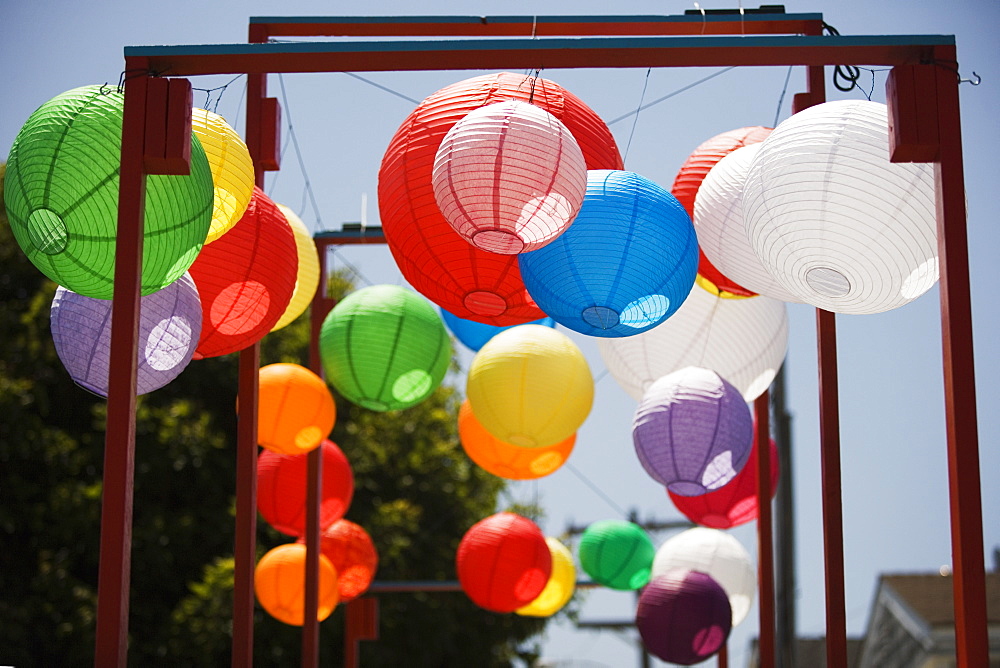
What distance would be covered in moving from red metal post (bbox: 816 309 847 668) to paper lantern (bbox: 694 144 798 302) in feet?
2.85

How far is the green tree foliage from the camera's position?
49.3 feet

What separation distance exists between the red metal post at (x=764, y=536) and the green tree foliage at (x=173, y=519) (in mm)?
8859

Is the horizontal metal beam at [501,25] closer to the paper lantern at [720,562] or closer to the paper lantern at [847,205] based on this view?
the paper lantern at [847,205]

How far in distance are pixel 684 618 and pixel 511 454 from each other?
5.21 ft

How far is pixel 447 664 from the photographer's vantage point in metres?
17.4

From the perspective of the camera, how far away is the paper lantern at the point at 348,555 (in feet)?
33.1

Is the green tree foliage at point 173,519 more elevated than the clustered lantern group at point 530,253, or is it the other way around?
the clustered lantern group at point 530,253

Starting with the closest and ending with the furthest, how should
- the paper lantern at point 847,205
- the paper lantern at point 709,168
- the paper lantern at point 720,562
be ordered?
the paper lantern at point 847,205 < the paper lantern at point 709,168 < the paper lantern at point 720,562

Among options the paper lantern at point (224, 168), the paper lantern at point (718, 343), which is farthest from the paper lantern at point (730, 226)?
the paper lantern at point (224, 168)

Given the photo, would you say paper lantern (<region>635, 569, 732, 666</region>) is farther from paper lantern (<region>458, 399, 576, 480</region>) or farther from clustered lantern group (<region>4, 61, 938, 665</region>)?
clustered lantern group (<region>4, 61, 938, 665</region>)

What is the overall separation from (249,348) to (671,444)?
94.1 inches

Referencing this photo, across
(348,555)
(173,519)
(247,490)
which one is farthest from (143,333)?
(173,519)

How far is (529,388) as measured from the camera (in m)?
7.85

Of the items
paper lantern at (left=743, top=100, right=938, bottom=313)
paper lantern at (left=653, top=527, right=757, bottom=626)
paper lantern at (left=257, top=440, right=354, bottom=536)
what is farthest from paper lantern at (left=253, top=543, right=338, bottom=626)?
paper lantern at (left=743, top=100, right=938, bottom=313)
